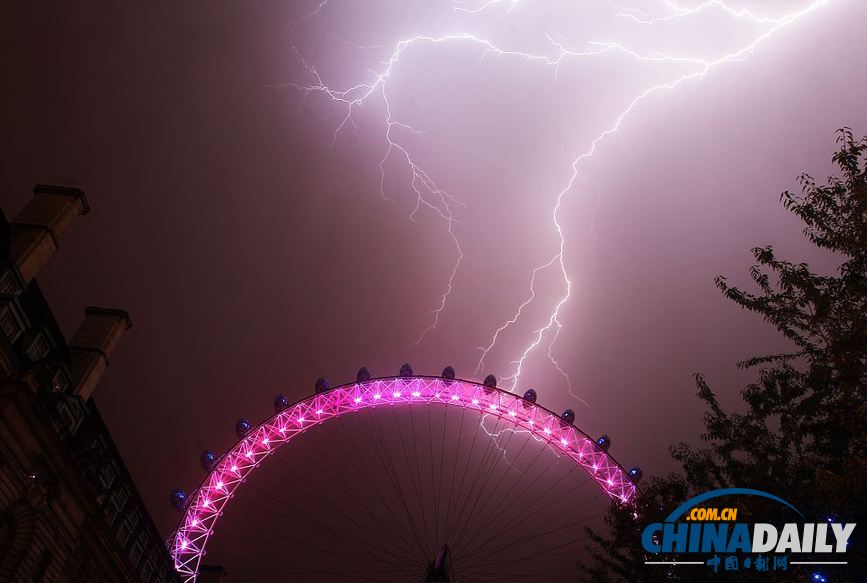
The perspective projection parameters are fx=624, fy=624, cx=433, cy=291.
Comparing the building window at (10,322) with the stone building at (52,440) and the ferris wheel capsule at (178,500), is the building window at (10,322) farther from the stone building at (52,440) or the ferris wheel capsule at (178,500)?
the ferris wheel capsule at (178,500)

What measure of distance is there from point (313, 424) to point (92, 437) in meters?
13.2

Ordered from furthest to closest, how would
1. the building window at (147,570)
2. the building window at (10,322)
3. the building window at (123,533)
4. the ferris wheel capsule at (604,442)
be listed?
the ferris wheel capsule at (604,442), the building window at (147,570), the building window at (123,533), the building window at (10,322)

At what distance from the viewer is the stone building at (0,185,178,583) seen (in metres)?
17.3

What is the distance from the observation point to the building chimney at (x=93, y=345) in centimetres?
2198

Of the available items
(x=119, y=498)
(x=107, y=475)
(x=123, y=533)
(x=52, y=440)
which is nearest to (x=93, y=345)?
(x=107, y=475)

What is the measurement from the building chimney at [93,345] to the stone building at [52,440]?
0.12ft

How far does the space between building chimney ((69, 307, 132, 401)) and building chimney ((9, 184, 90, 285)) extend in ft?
10.2

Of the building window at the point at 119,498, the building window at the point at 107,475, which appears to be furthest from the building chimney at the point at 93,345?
the building window at the point at 119,498

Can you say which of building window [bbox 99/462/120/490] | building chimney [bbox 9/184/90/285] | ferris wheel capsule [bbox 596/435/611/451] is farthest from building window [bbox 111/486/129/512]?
ferris wheel capsule [bbox 596/435/611/451]

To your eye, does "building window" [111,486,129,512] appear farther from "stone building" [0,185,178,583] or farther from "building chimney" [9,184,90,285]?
"building chimney" [9,184,90,285]

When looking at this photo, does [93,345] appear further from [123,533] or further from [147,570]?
[147,570]

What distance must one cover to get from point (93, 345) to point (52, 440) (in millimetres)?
5433

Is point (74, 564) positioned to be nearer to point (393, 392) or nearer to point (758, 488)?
point (393, 392)

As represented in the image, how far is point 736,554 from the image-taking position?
56.6ft
